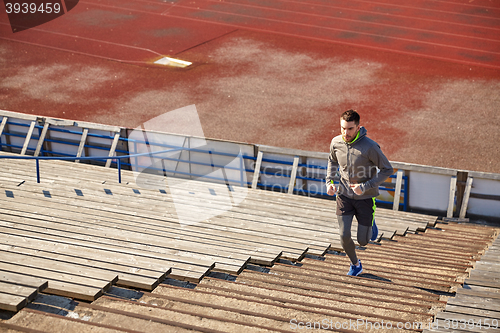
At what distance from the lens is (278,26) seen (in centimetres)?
2459

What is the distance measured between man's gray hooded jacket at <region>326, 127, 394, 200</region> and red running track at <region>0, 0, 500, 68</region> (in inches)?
625

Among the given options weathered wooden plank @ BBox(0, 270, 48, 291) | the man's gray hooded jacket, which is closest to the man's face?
the man's gray hooded jacket

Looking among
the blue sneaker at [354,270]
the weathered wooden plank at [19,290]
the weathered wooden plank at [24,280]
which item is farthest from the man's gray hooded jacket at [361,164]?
the weathered wooden plank at [19,290]

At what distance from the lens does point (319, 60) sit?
2111 centimetres

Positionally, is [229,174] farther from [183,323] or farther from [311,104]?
[183,323]

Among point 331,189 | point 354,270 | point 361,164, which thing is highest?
point 361,164

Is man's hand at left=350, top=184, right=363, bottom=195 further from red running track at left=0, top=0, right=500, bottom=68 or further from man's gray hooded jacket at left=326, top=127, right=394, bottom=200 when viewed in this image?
red running track at left=0, top=0, right=500, bottom=68

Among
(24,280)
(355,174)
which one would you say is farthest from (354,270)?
(24,280)

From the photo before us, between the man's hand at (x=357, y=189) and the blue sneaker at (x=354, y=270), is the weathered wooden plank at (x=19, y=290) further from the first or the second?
the blue sneaker at (x=354, y=270)

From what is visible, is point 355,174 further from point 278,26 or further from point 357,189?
point 278,26

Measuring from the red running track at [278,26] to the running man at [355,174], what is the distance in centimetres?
1587

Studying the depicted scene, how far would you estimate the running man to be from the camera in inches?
244

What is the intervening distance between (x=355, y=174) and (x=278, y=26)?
1939 centimetres

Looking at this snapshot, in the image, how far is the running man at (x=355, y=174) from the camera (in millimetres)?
6195
